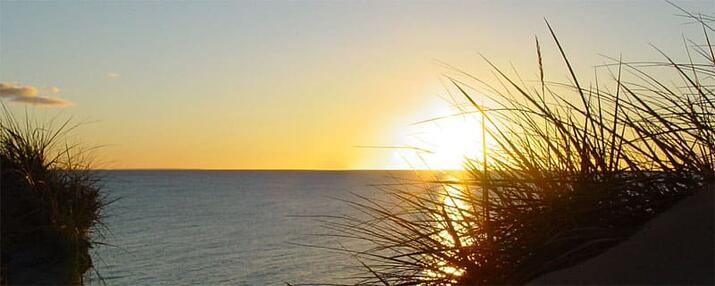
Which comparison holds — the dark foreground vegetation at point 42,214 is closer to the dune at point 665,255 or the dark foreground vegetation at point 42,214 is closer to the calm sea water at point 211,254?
the calm sea water at point 211,254

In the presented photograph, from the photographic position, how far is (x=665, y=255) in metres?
3.12

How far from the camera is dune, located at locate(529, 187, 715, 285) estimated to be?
303 cm

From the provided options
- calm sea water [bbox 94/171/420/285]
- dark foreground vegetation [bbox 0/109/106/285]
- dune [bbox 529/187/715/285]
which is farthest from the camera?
calm sea water [bbox 94/171/420/285]

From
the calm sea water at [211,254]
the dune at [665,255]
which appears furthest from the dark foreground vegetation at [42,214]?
the dune at [665,255]

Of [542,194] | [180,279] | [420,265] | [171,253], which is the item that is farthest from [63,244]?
[171,253]

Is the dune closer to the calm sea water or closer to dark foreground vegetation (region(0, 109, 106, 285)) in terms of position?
dark foreground vegetation (region(0, 109, 106, 285))

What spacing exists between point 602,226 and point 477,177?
2.90ft

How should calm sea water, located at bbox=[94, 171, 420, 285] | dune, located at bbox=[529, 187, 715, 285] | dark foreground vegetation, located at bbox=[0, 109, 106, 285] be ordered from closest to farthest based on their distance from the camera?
dune, located at bbox=[529, 187, 715, 285] < dark foreground vegetation, located at bbox=[0, 109, 106, 285] < calm sea water, located at bbox=[94, 171, 420, 285]

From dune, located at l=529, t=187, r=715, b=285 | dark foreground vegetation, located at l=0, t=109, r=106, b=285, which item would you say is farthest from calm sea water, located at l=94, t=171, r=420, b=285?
dune, located at l=529, t=187, r=715, b=285

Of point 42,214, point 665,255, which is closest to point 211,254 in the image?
point 42,214

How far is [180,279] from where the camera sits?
82.9 ft

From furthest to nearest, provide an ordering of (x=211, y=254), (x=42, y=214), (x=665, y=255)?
(x=211, y=254)
(x=42, y=214)
(x=665, y=255)

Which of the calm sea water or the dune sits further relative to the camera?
the calm sea water

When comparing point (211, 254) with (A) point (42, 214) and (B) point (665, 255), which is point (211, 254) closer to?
(A) point (42, 214)
